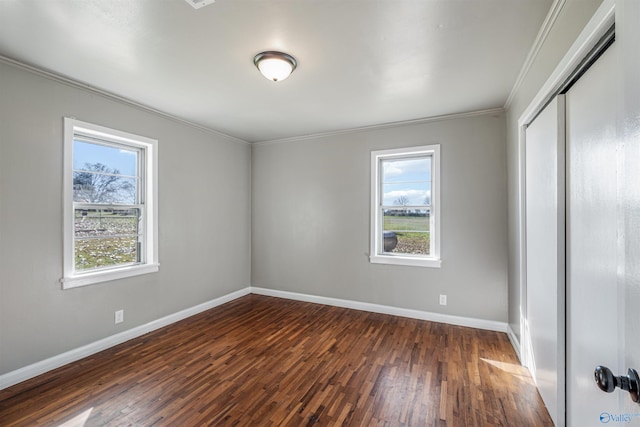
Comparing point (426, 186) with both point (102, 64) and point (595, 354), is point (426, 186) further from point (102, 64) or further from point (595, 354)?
point (102, 64)

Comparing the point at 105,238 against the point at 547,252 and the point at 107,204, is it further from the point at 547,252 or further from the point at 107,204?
the point at 547,252

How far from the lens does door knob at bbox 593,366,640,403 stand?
64 cm

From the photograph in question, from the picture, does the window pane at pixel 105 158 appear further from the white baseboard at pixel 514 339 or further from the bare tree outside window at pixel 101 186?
the white baseboard at pixel 514 339

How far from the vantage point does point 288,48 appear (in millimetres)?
2162

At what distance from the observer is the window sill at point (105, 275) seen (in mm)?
2689

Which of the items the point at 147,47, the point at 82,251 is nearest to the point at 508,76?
the point at 147,47

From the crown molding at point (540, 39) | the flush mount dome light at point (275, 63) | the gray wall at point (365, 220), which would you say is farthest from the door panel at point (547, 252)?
the flush mount dome light at point (275, 63)

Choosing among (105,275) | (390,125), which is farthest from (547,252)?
(105,275)

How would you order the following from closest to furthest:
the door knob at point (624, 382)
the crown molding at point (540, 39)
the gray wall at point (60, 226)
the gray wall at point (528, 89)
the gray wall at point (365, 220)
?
1. the door knob at point (624, 382)
2. the gray wall at point (528, 89)
3. the crown molding at point (540, 39)
4. the gray wall at point (60, 226)
5. the gray wall at point (365, 220)

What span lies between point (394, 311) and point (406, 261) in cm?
72

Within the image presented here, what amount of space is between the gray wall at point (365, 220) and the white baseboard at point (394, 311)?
0.07m

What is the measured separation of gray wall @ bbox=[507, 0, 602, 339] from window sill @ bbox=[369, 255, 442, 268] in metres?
0.84

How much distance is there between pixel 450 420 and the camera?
6.35 feet

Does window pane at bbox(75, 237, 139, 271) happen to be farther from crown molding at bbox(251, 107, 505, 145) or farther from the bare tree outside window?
crown molding at bbox(251, 107, 505, 145)
